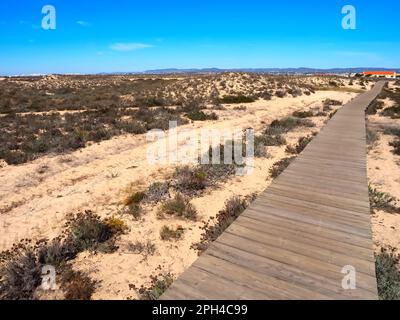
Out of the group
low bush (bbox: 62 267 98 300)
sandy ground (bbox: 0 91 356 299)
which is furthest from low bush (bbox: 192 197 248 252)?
low bush (bbox: 62 267 98 300)

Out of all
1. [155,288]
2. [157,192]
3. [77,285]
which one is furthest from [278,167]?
[77,285]

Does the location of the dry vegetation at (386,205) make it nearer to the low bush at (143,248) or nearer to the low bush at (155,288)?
the low bush at (155,288)

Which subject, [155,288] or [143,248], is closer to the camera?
[155,288]

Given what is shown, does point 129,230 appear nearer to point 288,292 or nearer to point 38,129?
point 288,292

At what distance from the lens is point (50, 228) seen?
23.1ft

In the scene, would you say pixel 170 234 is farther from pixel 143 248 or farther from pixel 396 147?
pixel 396 147

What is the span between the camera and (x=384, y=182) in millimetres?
9820

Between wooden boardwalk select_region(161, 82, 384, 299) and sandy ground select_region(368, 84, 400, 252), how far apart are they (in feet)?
3.17

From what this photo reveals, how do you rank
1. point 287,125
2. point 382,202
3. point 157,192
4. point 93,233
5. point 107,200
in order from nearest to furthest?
point 93,233 → point 382,202 → point 107,200 → point 157,192 → point 287,125

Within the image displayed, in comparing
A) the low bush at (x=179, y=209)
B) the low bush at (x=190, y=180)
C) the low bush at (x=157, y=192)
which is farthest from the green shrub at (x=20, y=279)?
the low bush at (x=190, y=180)

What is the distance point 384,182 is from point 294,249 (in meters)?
6.89

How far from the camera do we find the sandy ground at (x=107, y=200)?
5.55 m

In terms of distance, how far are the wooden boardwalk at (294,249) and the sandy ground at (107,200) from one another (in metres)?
1.35

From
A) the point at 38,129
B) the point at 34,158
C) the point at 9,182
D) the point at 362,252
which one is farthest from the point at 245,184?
the point at 38,129
